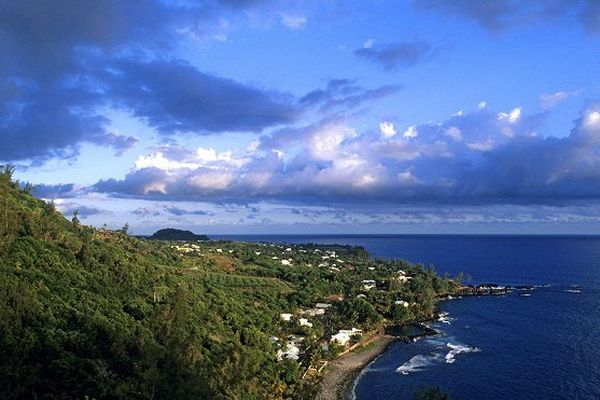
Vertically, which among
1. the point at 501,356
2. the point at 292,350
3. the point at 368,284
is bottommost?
the point at 501,356

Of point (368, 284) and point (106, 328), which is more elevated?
→ point (106, 328)

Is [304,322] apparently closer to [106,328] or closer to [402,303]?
[402,303]

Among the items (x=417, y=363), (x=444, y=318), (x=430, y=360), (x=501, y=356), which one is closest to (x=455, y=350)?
(x=501, y=356)

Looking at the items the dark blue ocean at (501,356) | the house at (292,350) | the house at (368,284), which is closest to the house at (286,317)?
the house at (292,350)

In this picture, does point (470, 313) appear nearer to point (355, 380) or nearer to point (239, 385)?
point (355, 380)

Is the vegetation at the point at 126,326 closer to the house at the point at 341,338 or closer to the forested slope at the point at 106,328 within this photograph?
the forested slope at the point at 106,328

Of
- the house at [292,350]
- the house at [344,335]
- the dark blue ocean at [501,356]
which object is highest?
the house at [292,350]

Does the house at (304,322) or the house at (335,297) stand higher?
the house at (304,322)
